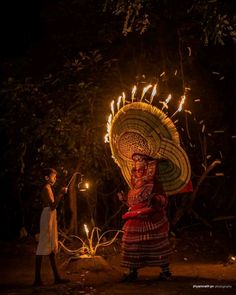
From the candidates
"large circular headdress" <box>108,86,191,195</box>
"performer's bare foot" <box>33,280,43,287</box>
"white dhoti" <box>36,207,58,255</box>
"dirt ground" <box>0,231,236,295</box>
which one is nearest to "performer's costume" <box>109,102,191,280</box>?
"large circular headdress" <box>108,86,191,195</box>

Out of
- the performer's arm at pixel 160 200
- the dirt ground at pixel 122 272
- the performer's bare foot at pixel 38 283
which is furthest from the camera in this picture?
the performer's bare foot at pixel 38 283

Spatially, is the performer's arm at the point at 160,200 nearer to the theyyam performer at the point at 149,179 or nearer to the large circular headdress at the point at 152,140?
the theyyam performer at the point at 149,179

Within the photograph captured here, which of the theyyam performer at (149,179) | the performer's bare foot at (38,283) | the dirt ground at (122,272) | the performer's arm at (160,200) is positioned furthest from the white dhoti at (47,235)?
the performer's arm at (160,200)

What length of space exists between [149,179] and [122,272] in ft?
6.82

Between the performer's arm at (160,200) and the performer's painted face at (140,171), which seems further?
the performer's painted face at (140,171)

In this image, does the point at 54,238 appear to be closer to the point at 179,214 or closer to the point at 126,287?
the point at 126,287

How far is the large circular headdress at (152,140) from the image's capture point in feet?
27.2

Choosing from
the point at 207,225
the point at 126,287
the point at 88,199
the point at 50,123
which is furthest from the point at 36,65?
the point at 126,287

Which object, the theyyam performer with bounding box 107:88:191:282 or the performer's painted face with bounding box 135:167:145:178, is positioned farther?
the performer's painted face with bounding box 135:167:145:178

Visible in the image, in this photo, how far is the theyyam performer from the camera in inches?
324

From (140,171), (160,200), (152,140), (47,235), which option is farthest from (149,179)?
(47,235)

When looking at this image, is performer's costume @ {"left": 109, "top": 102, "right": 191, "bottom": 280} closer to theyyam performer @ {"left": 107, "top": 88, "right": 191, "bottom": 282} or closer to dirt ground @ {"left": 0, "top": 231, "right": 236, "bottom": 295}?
theyyam performer @ {"left": 107, "top": 88, "right": 191, "bottom": 282}

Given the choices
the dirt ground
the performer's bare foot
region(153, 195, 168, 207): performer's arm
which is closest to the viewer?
the dirt ground

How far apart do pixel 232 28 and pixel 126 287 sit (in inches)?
164
